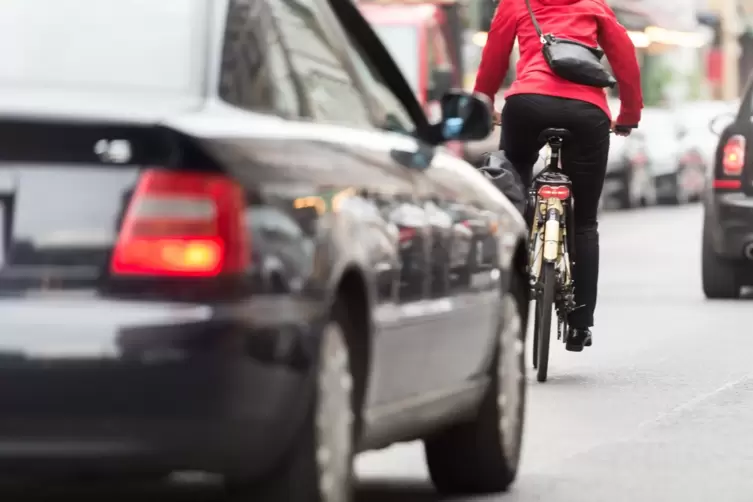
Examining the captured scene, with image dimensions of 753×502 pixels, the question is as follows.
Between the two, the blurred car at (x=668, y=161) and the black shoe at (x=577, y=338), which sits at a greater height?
the black shoe at (x=577, y=338)

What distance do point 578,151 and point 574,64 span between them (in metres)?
0.44

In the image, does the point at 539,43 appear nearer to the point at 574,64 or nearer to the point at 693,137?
the point at 574,64

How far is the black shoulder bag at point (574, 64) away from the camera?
36.2 ft

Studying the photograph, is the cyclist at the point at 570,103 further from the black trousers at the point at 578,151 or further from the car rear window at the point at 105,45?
the car rear window at the point at 105,45

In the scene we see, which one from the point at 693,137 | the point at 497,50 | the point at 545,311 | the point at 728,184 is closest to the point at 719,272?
the point at 728,184

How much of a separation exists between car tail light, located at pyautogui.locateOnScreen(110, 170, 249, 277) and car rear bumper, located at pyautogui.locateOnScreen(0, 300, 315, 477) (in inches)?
4.4

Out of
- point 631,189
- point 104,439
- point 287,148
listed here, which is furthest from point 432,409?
point 631,189

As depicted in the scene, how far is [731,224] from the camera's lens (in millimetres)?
17078

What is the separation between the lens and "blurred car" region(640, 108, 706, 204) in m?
40.8

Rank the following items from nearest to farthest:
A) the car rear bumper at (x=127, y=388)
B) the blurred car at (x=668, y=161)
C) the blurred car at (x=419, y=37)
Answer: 1. the car rear bumper at (x=127, y=388)
2. the blurred car at (x=419, y=37)
3. the blurred car at (x=668, y=161)

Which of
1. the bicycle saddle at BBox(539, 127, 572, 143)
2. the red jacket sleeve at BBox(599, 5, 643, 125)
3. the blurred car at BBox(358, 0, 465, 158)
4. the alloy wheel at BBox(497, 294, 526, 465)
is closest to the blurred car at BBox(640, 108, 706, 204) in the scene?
the blurred car at BBox(358, 0, 465, 158)

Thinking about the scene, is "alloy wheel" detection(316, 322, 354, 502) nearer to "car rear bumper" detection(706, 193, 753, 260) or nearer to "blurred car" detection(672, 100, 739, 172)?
"car rear bumper" detection(706, 193, 753, 260)

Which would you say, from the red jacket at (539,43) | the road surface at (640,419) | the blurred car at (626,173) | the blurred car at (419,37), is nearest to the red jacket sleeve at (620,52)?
the red jacket at (539,43)

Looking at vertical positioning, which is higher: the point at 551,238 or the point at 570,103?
the point at 570,103
